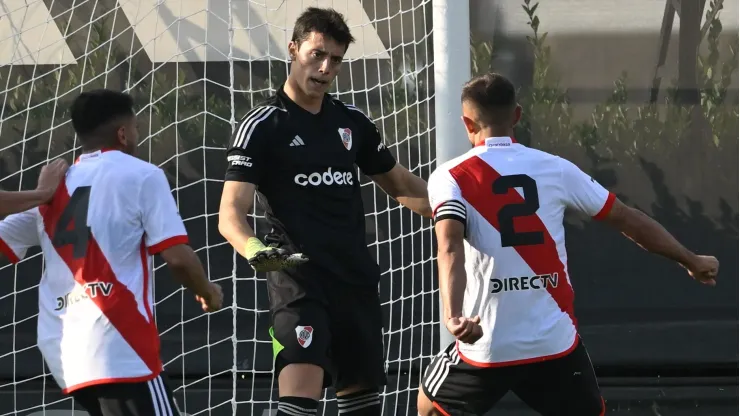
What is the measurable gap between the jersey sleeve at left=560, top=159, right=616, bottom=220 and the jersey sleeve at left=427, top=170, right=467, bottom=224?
0.33 m

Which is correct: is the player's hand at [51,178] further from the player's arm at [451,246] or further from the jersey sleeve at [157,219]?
the player's arm at [451,246]

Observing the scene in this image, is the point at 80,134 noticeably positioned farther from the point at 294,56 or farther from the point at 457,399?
the point at 457,399

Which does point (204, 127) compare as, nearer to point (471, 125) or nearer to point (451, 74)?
point (451, 74)

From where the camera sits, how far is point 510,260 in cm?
326

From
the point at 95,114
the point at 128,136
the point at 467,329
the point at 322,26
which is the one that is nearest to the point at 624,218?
the point at 467,329

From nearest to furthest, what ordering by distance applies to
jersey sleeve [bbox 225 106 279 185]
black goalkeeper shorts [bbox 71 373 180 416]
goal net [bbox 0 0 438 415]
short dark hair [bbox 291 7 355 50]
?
black goalkeeper shorts [bbox 71 373 180 416]
jersey sleeve [bbox 225 106 279 185]
short dark hair [bbox 291 7 355 50]
goal net [bbox 0 0 438 415]

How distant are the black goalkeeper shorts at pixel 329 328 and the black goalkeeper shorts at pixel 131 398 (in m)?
0.49

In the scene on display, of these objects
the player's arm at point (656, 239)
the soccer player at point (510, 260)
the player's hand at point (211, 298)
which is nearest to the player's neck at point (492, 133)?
the soccer player at point (510, 260)

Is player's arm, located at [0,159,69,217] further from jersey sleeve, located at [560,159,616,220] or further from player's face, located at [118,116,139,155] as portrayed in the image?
jersey sleeve, located at [560,159,616,220]

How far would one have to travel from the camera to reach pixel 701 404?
16.9 ft

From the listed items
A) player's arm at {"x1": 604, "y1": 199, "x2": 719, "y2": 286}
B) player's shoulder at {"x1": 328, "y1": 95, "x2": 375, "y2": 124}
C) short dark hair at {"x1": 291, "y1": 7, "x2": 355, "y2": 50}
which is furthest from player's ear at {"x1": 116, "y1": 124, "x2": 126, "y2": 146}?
player's arm at {"x1": 604, "y1": 199, "x2": 719, "y2": 286}

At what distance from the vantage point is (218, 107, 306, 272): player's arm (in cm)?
338

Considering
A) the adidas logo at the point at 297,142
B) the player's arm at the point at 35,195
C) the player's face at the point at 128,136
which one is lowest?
the adidas logo at the point at 297,142

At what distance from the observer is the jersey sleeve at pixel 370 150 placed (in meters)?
3.81
